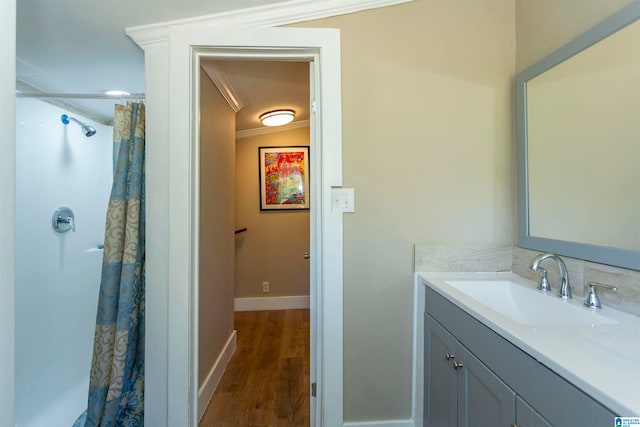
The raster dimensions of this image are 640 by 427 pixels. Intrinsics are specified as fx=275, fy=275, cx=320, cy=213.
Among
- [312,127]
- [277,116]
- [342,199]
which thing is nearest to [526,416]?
[342,199]

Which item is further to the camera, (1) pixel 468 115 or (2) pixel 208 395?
(2) pixel 208 395

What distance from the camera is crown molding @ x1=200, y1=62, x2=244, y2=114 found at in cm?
168

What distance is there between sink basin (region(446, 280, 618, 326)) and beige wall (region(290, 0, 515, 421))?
10.2 inches

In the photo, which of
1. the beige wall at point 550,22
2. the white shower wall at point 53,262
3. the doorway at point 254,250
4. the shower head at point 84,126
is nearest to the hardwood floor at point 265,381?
the doorway at point 254,250

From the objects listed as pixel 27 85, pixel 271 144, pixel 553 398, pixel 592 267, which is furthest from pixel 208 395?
pixel 271 144

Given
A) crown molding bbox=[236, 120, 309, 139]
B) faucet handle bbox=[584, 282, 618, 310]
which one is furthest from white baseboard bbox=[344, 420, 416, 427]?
crown molding bbox=[236, 120, 309, 139]

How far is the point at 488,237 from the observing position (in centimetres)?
143

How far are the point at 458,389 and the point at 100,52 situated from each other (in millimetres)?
2327

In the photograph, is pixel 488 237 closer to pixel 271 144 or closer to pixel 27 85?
pixel 271 144

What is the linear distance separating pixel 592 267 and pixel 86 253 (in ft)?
9.37

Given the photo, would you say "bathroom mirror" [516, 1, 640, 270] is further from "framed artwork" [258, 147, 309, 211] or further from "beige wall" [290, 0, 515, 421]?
"framed artwork" [258, 147, 309, 211]

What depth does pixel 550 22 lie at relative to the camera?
1.22 m

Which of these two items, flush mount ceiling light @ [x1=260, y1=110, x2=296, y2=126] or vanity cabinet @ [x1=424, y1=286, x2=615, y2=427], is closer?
vanity cabinet @ [x1=424, y1=286, x2=615, y2=427]

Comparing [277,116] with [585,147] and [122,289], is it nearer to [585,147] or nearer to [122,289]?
[122,289]
